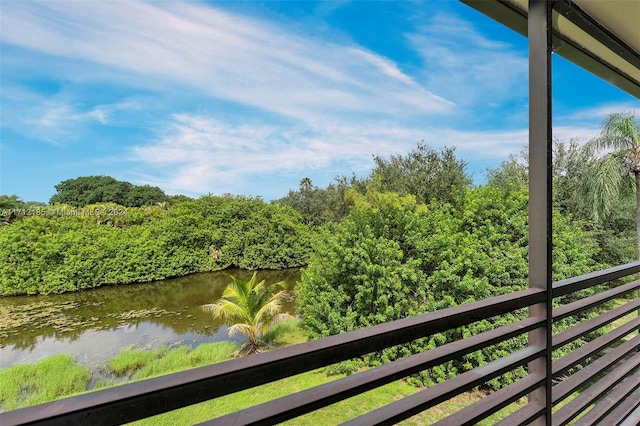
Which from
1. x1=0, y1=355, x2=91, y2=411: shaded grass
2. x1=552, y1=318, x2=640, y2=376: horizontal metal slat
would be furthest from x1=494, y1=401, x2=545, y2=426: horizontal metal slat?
x1=0, y1=355, x2=91, y2=411: shaded grass

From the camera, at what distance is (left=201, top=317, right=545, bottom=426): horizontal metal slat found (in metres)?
0.48

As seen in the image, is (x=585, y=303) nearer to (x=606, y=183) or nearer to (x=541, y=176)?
(x=541, y=176)

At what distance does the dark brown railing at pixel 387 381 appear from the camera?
0.38 meters

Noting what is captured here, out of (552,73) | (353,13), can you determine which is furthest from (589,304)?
(353,13)

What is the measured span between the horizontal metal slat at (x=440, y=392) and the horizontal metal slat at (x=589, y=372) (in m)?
0.25

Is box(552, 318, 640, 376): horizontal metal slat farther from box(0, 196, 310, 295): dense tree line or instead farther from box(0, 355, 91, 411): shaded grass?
box(0, 196, 310, 295): dense tree line

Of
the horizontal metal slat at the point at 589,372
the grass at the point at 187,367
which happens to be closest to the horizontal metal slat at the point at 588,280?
the horizontal metal slat at the point at 589,372

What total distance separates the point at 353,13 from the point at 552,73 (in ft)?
28.0

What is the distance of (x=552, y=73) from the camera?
3.02ft

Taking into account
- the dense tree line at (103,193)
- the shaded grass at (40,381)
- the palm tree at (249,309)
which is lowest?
the shaded grass at (40,381)

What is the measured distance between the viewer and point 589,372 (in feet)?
3.81

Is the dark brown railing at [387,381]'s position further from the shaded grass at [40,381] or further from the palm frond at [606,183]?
the shaded grass at [40,381]

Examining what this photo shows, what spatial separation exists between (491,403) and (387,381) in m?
0.42

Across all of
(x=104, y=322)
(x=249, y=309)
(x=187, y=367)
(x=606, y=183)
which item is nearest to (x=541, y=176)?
(x=249, y=309)
